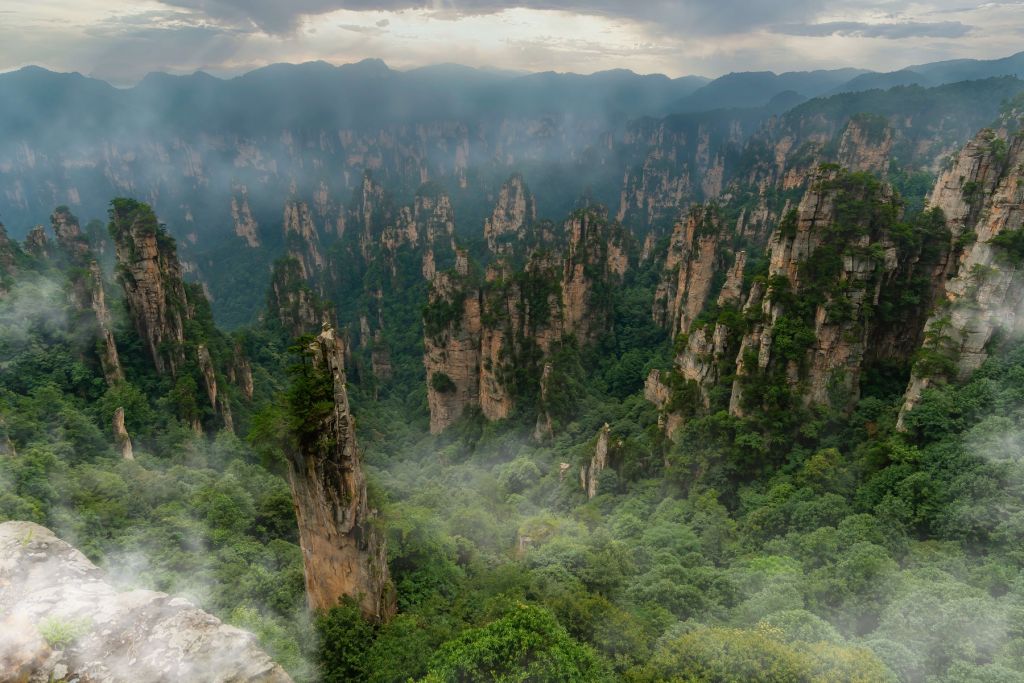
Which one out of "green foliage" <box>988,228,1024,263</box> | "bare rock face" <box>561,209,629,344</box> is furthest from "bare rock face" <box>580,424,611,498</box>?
"bare rock face" <box>561,209,629,344</box>

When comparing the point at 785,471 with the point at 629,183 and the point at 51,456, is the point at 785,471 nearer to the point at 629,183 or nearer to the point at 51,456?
the point at 51,456

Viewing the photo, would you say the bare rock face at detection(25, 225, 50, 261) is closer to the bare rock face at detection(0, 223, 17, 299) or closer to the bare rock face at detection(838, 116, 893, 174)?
the bare rock face at detection(0, 223, 17, 299)

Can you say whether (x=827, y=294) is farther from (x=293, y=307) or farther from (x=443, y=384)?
(x=293, y=307)

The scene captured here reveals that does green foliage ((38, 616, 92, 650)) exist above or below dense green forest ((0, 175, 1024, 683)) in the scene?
above

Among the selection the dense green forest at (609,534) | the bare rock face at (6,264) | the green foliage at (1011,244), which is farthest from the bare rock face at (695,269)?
the bare rock face at (6,264)

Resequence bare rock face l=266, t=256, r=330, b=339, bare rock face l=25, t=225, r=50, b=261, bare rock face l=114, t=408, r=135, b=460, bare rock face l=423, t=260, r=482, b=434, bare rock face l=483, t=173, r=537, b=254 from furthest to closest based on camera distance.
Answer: bare rock face l=483, t=173, r=537, b=254 → bare rock face l=266, t=256, r=330, b=339 → bare rock face l=423, t=260, r=482, b=434 → bare rock face l=25, t=225, r=50, b=261 → bare rock face l=114, t=408, r=135, b=460

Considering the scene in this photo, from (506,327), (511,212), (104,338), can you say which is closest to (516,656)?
(104,338)

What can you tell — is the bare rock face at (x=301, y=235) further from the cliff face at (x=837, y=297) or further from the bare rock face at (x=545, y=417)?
the cliff face at (x=837, y=297)
